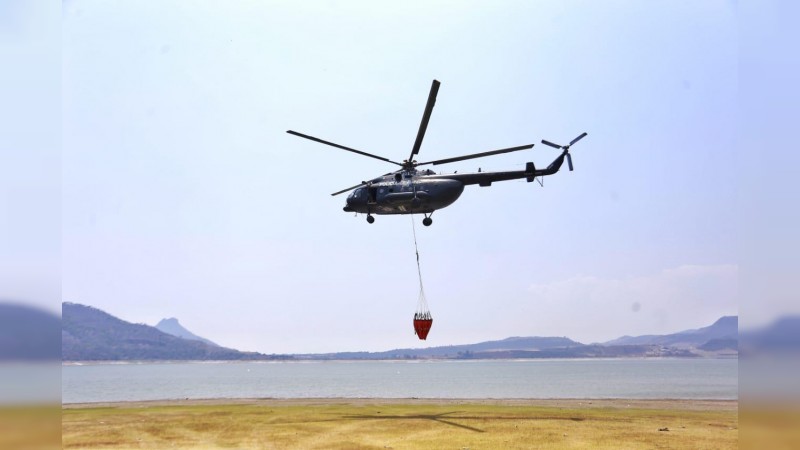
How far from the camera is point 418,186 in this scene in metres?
30.5

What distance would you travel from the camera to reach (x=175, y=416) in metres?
37.8

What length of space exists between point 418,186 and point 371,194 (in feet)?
8.58

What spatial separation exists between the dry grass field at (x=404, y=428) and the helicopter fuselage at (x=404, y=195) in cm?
1053

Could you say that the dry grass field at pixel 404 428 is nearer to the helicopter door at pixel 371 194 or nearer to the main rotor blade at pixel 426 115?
the helicopter door at pixel 371 194

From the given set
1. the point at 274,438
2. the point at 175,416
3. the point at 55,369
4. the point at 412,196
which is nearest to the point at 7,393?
the point at 55,369

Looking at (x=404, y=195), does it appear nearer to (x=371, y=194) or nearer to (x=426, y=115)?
(x=371, y=194)

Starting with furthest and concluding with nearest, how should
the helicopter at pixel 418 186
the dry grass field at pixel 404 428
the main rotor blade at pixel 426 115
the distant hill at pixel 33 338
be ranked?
the helicopter at pixel 418 186 < the dry grass field at pixel 404 428 < the main rotor blade at pixel 426 115 < the distant hill at pixel 33 338

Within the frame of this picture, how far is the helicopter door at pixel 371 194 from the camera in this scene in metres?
31.5

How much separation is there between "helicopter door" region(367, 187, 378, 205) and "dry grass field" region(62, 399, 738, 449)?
11.0 m

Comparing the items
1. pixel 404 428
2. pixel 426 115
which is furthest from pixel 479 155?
pixel 404 428

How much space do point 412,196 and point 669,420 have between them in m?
18.4

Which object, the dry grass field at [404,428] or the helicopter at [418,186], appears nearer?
the dry grass field at [404,428]

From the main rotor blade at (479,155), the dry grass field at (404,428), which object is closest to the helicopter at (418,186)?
the main rotor blade at (479,155)

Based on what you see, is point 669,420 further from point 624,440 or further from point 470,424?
point 470,424
